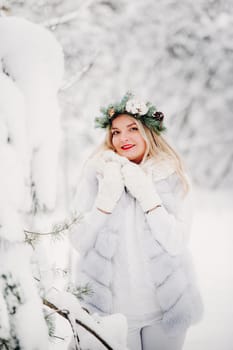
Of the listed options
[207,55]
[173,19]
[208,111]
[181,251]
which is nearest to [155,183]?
[181,251]

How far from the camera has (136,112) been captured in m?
1.62

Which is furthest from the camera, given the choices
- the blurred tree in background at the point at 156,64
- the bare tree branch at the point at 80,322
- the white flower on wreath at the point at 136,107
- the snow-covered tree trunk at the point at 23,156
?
the blurred tree in background at the point at 156,64

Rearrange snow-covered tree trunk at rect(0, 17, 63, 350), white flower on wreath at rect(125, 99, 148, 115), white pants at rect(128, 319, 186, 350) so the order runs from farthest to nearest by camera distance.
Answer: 1. white flower on wreath at rect(125, 99, 148, 115)
2. white pants at rect(128, 319, 186, 350)
3. snow-covered tree trunk at rect(0, 17, 63, 350)

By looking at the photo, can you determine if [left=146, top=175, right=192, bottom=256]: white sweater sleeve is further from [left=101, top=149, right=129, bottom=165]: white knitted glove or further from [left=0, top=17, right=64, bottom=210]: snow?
[left=0, top=17, right=64, bottom=210]: snow

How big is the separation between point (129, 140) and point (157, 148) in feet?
0.36

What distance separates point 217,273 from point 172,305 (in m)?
0.24

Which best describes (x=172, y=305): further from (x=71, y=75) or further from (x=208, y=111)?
(x=71, y=75)

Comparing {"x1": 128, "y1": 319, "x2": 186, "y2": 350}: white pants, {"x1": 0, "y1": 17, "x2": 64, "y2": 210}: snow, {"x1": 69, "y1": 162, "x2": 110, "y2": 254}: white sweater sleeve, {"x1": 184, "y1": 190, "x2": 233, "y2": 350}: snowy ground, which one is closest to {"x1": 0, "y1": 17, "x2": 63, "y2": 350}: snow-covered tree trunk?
{"x1": 0, "y1": 17, "x2": 64, "y2": 210}: snow

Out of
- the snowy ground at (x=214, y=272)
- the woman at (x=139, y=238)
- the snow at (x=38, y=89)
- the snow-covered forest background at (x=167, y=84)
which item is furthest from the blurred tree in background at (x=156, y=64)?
the snow at (x=38, y=89)

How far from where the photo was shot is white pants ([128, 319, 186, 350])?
1502mm

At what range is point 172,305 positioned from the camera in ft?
4.93

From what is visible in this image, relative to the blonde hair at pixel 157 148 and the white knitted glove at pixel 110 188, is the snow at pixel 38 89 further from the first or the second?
the blonde hair at pixel 157 148

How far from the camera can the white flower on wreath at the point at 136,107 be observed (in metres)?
1.62

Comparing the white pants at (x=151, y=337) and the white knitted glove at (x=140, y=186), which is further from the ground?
the white knitted glove at (x=140, y=186)
